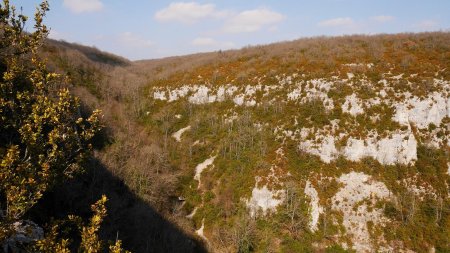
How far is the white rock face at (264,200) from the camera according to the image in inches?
1861

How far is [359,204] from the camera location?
4469cm

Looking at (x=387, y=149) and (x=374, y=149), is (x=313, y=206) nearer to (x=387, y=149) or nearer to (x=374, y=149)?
(x=374, y=149)

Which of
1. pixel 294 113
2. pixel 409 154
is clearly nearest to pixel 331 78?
pixel 294 113

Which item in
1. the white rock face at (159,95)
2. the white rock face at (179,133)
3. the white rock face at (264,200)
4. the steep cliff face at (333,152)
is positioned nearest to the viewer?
the steep cliff face at (333,152)

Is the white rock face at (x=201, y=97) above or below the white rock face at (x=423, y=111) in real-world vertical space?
above

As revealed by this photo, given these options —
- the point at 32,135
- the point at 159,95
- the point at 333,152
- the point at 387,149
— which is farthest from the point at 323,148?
the point at 32,135

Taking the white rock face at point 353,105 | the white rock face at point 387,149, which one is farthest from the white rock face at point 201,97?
the white rock face at point 387,149

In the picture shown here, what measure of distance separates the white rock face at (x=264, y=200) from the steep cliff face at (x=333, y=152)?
5.9 inches

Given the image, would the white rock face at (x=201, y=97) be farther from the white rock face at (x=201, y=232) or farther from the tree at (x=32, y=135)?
the tree at (x=32, y=135)

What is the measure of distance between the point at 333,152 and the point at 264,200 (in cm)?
1339

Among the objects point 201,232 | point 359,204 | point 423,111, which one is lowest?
point 201,232

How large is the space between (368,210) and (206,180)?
2517 cm

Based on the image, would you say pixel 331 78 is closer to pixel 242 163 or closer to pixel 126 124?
pixel 242 163

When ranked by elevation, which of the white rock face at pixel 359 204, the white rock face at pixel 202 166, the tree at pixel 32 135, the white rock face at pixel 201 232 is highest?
the tree at pixel 32 135
